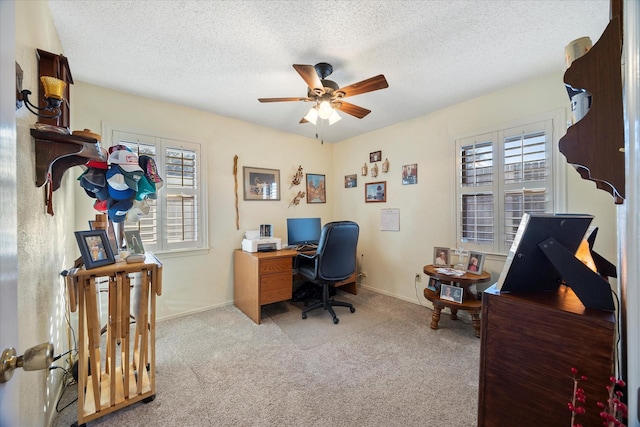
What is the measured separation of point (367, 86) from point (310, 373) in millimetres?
2235

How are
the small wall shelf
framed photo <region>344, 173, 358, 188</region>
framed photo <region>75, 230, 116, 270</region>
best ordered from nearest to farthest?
the small wall shelf
framed photo <region>75, 230, 116, 270</region>
framed photo <region>344, 173, 358, 188</region>

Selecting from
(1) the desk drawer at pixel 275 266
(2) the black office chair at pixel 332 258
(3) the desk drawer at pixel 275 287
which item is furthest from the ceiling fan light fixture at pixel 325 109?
(3) the desk drawer at pixel 275 287

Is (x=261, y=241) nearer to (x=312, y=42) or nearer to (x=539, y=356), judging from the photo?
(x=312, y=42)

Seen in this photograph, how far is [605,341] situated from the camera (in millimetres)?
756

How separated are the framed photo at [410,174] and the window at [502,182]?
0.52m

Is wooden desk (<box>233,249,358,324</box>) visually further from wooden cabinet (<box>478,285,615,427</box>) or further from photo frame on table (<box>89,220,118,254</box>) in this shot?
wooden cabinet (<box>478,285,615,427</box>)

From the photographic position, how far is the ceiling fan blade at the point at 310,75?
1.78 m

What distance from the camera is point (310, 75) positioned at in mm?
1887

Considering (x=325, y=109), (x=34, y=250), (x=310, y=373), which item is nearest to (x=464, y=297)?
(x=310, y=373)

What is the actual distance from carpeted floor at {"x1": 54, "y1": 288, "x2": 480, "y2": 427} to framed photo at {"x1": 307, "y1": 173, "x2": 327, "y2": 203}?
1.89m

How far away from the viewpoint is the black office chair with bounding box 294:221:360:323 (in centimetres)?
277

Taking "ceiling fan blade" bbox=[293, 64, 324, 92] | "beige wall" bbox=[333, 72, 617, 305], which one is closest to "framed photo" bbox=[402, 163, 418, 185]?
"beige wall" bbox=[333, 72, 617, 305]

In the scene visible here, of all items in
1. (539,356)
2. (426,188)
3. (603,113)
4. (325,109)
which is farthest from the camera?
(426,188)

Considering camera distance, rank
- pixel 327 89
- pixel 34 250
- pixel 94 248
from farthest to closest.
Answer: pixel 327 89 → pixel 94 248 → pixel 34 250
